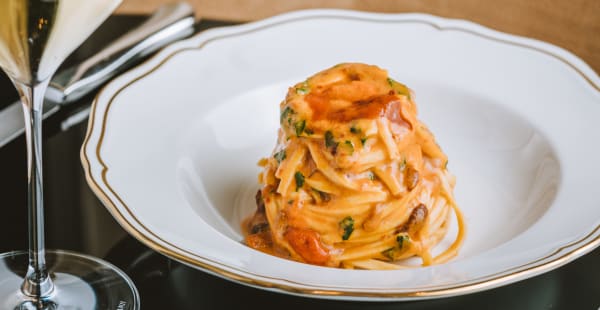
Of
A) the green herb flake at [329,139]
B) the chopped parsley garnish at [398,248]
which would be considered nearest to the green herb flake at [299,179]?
the green herb flake at [329,139]

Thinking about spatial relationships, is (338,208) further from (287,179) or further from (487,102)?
(487,102)

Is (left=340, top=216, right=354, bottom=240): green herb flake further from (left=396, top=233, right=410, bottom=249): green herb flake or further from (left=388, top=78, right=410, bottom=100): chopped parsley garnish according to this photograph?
(left=388, top=78, right=410, bottom=100): chopped parsley garnish

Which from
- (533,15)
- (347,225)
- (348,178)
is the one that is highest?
(348,178)

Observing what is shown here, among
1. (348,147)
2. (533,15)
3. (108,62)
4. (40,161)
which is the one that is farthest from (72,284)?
(533,15)

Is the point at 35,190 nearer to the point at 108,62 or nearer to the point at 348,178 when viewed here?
the point at 348,178

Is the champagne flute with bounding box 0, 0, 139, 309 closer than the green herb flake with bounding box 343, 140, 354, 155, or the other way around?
the champagne flute with bounding box 0, 0, 139, 309

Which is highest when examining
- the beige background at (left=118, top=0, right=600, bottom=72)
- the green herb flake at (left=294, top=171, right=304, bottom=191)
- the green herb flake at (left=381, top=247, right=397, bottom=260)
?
the green herb flake at (left=294, top=171, right=304, bottom=191)

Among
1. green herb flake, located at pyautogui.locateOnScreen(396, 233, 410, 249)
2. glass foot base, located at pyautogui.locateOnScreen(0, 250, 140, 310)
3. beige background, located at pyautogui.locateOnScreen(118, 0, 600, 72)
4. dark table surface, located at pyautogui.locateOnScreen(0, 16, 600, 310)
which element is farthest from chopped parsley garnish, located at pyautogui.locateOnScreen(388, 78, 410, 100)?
beige background, located at pyautogui.locateOnScreen(118, 0, 600, 72)
